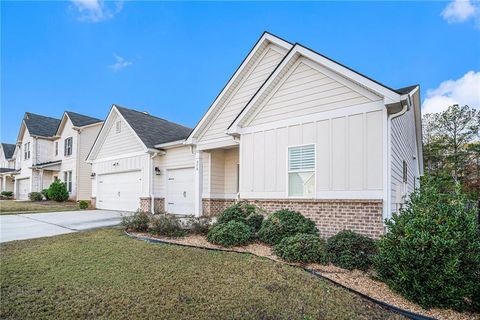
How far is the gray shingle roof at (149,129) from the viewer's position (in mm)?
15676

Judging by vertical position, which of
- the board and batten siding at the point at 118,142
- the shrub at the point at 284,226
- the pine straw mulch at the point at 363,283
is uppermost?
the board and batten siding at the point at 118,142

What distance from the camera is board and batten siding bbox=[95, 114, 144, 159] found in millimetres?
16000

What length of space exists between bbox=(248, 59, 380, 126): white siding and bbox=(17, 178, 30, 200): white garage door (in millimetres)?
29459

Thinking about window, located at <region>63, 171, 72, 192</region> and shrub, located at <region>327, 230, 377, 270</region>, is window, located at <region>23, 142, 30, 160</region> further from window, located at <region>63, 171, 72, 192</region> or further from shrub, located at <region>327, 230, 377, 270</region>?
shrub, located at <region>327, 230, 377, 270</region>

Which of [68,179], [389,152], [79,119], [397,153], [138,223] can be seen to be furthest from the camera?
[79,119]

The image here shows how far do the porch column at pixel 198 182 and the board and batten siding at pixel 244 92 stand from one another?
35.0 inches

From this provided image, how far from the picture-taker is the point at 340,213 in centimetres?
745

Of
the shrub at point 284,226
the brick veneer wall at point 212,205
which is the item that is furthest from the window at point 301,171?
A: the brick veneer wall at point 212,205

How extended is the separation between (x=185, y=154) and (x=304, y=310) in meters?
11.1

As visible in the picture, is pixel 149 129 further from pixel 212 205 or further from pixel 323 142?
pixel 323 142

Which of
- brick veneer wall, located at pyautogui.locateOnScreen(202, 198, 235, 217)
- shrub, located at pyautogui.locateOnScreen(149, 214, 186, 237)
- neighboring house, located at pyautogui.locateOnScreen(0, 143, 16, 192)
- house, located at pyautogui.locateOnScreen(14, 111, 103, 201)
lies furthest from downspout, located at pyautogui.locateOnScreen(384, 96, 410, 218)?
neighboring house, located at pyautogui.locateOnScreen(0, 143, 16, 192)

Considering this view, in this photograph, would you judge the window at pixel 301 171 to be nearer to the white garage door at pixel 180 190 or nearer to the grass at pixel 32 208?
the white garage door at pixel 180 190

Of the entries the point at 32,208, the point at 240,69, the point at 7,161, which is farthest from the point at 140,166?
the point at 7,161

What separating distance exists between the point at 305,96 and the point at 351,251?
182 inches
